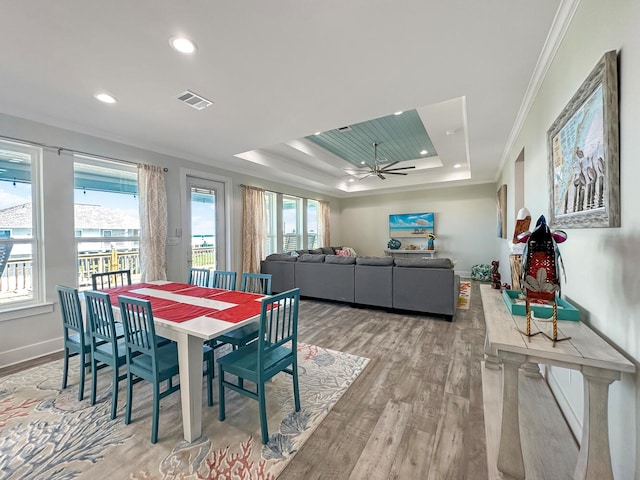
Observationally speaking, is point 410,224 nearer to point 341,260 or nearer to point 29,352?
point 341,260

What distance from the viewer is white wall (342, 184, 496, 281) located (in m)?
7.10

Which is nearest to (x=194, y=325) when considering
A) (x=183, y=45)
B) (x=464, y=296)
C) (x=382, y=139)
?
(x=183, y=45)

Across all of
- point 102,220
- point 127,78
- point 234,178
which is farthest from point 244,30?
point 234,178

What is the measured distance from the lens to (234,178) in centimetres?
530

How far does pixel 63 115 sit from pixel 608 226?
4547mm

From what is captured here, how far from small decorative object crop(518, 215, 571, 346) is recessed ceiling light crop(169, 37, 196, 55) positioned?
2.38m

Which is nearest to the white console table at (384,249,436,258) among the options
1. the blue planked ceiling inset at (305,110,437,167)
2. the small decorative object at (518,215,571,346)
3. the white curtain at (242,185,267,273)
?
the blue planked ceiling inset at (305,110,437,167)

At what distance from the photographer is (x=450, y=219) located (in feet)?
24.6

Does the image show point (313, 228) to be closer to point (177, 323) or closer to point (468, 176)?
point (468, 176)

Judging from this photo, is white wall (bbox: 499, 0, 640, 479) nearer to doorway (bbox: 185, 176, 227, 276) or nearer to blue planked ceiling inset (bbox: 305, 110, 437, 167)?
blue planked ceiling inset (bbox: 305, 110, 437, 167)

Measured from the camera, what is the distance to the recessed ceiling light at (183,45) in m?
1.79

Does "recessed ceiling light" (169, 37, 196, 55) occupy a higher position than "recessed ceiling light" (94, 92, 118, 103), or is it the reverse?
"recessed ceiling light" (94, 92, 118, 103)

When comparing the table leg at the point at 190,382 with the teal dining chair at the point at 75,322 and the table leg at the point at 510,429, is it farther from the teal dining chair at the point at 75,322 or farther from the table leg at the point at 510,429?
the table leg at the point at 510,429

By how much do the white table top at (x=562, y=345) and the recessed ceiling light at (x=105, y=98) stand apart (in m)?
3.52
